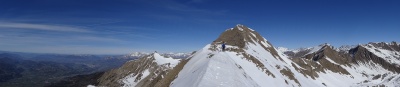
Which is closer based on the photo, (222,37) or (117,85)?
(222,37)

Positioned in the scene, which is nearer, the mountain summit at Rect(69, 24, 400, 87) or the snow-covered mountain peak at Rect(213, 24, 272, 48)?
the mountain summit at Rect(69, 24, 400, 87)

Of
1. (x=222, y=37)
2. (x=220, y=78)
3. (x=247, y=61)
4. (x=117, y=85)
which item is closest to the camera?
(x=220, y=78)

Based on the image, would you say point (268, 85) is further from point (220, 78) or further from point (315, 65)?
point (315, 65)

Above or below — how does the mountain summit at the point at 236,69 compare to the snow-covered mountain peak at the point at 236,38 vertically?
below

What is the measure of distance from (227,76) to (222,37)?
87711mm

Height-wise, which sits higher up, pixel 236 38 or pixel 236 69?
pixel 236 38

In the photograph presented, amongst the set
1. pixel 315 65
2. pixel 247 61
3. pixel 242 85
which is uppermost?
pixel 315 65

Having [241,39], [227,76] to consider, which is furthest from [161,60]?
[227,76]

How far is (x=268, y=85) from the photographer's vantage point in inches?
2923

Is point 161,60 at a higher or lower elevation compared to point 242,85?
higher

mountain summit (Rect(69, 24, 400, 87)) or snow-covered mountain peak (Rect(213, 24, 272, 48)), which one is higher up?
snow-covered mountain peak (Rect(213, 24, 272, 48))

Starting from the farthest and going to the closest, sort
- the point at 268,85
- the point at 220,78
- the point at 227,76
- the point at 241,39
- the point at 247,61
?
the point at 241,39
the point at 247,61
the point at 268,85
the point at 227,76
the point at 220,78

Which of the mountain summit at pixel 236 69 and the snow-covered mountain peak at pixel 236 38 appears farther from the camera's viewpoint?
the snow-covered mountain peak at pixel 236 38

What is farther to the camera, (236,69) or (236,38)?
(236,38)
